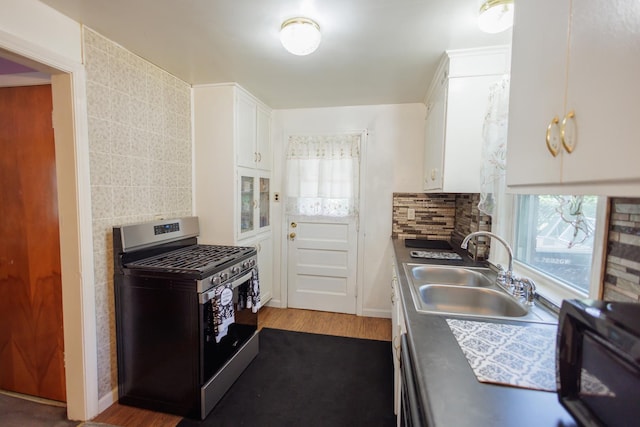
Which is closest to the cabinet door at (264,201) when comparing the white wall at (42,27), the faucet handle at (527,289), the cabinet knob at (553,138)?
the white wall at (42,27)

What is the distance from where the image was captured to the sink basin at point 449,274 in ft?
5.79

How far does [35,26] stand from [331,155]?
232 cm

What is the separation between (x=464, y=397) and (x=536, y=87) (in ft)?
2.91

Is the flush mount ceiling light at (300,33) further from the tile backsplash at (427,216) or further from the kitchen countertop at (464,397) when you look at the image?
the tile backsplash at (427,216)

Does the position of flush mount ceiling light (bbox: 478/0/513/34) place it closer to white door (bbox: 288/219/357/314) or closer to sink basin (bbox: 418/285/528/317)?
sink basin (bbox: 418/285/528/317)

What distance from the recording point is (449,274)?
186cm

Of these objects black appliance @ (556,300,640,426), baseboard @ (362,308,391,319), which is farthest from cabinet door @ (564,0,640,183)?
baseboard @ (362,308,391,319)

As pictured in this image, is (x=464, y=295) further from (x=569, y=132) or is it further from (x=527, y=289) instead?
(x=569, y=132)

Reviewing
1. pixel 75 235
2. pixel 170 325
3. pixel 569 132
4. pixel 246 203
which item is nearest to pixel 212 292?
pixel 170 325

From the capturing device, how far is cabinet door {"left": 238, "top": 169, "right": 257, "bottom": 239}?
2.67m

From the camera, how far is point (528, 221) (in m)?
1.72

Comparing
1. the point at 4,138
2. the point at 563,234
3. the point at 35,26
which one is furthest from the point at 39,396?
the point at 563,234

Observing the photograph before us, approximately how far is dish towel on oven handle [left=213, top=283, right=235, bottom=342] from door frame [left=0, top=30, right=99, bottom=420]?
2.37 feet

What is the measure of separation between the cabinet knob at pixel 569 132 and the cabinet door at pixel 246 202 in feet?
7.67
